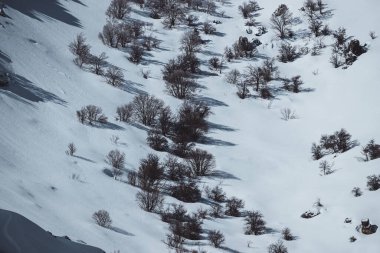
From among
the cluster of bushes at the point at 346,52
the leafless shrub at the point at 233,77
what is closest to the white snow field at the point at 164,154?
the leafless shrub at the point at 233,77

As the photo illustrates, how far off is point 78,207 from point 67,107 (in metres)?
10.7

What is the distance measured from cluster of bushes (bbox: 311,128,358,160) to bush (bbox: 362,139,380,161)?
1703mm

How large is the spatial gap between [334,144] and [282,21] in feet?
66.6

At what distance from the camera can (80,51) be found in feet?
118

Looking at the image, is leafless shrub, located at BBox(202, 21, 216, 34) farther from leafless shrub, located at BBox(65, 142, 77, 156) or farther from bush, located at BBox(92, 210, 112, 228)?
bush, located at BBox(92, 210, 112, 228)

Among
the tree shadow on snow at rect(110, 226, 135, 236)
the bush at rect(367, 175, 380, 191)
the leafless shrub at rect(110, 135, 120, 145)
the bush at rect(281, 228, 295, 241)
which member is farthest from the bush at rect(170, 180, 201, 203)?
the bush at rect(367, 175, 380, 191)

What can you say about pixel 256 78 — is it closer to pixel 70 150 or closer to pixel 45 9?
pixel 70 150

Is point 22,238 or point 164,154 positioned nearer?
point 22,238

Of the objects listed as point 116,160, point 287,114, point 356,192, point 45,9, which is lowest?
point 116,160

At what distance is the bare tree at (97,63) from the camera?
115 feet

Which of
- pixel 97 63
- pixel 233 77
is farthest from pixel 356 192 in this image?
pixel 97 63

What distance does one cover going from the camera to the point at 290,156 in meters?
29.8

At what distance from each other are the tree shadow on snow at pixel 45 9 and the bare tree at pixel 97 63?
6.17 meters

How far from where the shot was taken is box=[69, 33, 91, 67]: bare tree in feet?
116
